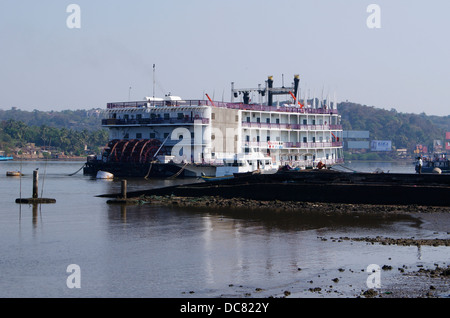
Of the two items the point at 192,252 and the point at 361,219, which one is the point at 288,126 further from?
the point at 192,252

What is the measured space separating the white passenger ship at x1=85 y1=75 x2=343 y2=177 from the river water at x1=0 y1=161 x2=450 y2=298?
3024cm

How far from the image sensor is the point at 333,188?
Result: 38375mm

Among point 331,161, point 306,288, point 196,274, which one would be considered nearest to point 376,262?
point 306,288

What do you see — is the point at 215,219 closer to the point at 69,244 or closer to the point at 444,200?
the point at 69,244

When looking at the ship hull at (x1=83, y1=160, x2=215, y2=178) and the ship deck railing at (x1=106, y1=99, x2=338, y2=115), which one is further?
the ship deck railing at (x1=106, y1=99, x2=338, y2=115)

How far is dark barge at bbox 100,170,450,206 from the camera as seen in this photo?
120ft

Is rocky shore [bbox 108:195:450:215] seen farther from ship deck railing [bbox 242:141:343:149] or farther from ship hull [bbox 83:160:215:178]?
ship deck railing [bbox 242:141:343:149]

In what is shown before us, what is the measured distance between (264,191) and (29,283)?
72.1 ft

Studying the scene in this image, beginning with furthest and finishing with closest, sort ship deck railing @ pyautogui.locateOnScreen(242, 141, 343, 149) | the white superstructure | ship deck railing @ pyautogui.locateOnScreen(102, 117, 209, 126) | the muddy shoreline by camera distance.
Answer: ship deck railing @ pyautogui.locateOnScreen(242, 141, 343, 149)
the white superstructure
ship deck railing @ pyautogui.locateOnScreen(102, 117, 209, 126)
the muddy shoreline

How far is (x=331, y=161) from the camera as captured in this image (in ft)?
266
